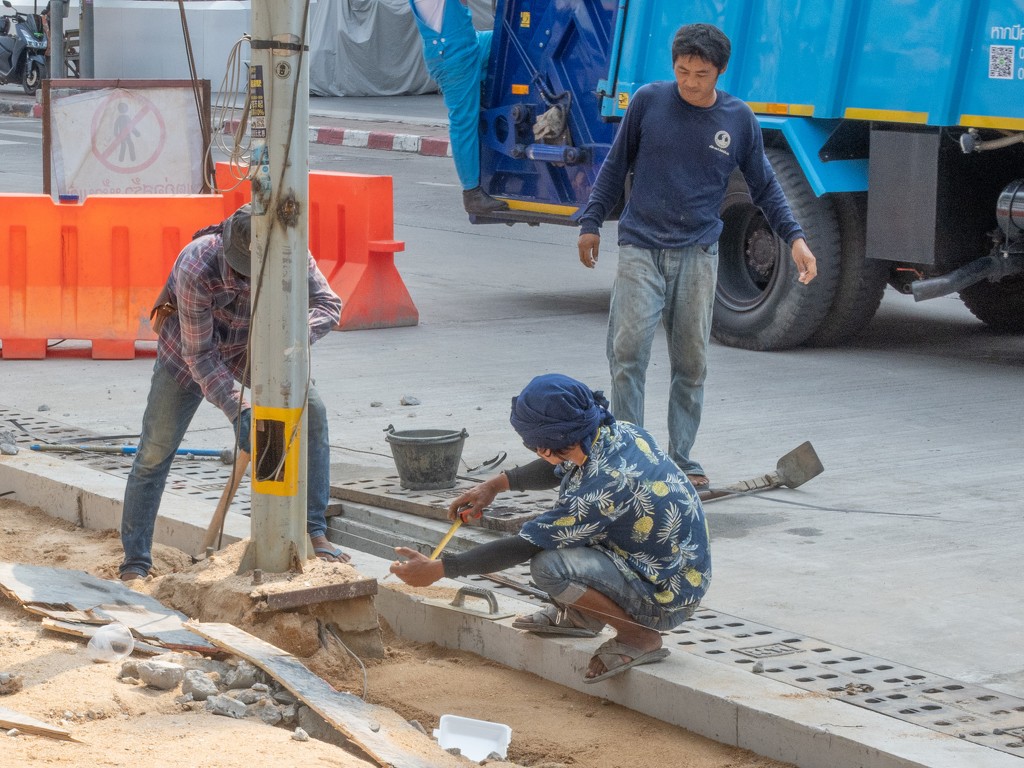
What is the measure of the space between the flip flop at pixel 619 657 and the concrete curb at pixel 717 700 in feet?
0.09

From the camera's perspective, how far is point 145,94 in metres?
11.2

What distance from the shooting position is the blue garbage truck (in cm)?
908

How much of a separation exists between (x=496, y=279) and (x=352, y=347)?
3.19 m

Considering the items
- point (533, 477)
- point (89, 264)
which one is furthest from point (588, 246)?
point (89, 264)

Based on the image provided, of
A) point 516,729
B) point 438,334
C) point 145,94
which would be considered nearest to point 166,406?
point 516,729

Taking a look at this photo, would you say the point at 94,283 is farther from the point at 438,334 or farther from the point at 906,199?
the point at 906,199

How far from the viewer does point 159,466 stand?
5664mm

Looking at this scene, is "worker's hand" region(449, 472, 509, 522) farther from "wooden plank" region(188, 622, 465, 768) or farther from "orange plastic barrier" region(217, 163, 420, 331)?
"orange plastic barrier" region(217, 163, 420, 331)

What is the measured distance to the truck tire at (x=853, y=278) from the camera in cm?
997

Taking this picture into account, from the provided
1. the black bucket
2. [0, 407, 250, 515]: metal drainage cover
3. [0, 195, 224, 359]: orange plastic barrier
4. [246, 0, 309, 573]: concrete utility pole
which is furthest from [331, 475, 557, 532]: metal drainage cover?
[0, 195, 224, 359]: orange plastic barrier

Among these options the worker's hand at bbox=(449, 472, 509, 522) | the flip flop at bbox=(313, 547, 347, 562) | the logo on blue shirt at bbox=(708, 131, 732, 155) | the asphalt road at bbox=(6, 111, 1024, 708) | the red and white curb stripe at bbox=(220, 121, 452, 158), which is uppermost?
the logo on blue shirt at bbox=(708, 131, 732, 155)

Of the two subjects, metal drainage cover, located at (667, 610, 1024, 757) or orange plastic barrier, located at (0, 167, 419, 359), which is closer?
metal drainage cover, located at (667, 610, 1024, 757)

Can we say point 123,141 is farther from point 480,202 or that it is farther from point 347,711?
point 347,711

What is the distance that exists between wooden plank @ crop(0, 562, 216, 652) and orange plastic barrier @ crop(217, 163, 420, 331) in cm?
531
